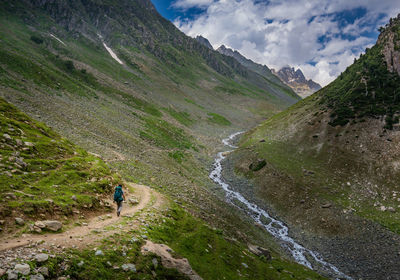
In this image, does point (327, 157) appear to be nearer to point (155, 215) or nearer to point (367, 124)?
point (367, 124)

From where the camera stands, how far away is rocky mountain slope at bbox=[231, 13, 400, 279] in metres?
32.2

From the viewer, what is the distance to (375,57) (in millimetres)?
78062

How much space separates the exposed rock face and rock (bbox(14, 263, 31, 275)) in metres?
88.7

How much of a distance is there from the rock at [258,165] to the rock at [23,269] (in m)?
50.8

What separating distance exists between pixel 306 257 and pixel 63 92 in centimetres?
6839

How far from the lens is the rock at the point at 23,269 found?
26.1ft

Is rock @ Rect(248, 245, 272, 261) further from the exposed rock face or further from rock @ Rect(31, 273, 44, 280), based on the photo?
the exposed rock face

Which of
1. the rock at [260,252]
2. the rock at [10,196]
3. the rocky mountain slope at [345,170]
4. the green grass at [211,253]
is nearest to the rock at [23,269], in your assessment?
the rock at [10,196]

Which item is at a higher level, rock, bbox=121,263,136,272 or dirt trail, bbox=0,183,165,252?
rock, bbox=121,263,136,272

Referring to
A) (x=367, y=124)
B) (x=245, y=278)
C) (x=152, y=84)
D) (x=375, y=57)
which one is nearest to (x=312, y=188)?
(x=367, y=124)

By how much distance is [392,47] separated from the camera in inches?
2813

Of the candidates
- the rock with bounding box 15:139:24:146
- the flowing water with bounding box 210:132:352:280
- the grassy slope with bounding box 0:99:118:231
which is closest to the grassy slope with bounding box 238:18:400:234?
the flowing water with bounding box 210:132:352:280

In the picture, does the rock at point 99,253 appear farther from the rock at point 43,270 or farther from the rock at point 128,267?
the rock at point 43,270

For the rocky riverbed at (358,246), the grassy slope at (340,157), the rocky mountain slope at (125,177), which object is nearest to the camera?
the rocky mountain slope at (125,177)
